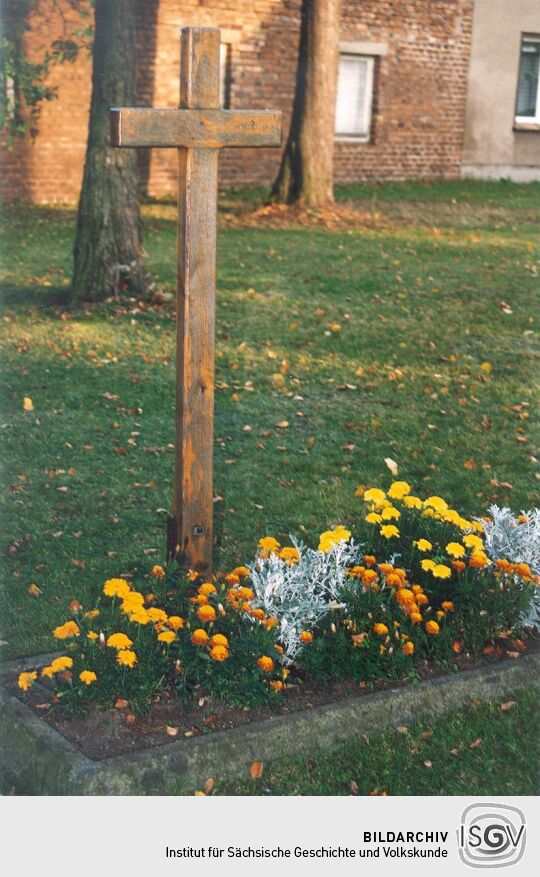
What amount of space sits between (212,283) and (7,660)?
1671 millimetres

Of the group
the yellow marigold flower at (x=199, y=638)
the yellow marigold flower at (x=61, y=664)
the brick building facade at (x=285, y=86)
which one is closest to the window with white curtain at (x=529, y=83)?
the brick building facade at (x=285, y=86)

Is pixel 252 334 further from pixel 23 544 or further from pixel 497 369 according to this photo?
pixel 23 544

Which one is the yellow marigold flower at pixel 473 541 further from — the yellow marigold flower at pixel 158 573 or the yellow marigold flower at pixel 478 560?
the yellow marigold flower at pixel 158 573

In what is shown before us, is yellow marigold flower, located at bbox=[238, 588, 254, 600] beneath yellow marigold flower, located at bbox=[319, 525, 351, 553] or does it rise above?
beneath

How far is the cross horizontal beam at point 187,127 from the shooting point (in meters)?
4.36

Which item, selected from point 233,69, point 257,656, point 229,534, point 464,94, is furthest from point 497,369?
point 464,94

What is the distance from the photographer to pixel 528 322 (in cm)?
1064

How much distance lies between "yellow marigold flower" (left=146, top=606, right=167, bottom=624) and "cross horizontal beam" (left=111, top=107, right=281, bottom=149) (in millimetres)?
1708

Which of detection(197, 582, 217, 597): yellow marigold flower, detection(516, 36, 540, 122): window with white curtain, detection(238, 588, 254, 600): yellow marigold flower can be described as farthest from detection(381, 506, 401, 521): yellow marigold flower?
detection(516, 36, 540, 122): window with white curtain

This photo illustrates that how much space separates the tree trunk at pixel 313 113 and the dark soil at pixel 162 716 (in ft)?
39.8

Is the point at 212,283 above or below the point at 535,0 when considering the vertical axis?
below

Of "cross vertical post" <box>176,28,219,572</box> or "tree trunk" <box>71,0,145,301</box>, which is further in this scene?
"tree trunk" <box>71,0,145,301</box>

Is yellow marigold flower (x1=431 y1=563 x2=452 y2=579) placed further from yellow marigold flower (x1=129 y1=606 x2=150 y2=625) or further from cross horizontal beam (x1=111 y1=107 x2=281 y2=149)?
cross horizontal beam (x1=111 y1=107 x2=281 y2=149)
